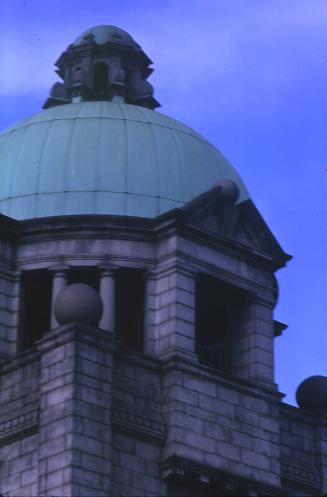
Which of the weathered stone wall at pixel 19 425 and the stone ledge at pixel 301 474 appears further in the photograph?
the stone ledge at pixel 301 474

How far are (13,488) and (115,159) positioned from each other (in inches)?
479

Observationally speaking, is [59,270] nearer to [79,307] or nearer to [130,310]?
[130,310]

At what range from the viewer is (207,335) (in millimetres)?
55125

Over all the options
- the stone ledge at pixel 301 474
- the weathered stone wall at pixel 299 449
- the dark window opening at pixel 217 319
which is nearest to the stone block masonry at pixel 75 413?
the dark window opening at pixel 217 319

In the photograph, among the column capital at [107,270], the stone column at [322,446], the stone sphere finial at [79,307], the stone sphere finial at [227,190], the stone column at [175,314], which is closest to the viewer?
the stone sphere finial at [79,307]

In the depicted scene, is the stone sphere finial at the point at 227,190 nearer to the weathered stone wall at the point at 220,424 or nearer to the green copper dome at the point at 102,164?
the green copper dome at the point at 102,164

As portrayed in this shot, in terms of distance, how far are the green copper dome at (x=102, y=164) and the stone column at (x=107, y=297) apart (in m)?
2.24

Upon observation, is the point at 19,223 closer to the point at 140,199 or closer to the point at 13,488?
the point at 140,199

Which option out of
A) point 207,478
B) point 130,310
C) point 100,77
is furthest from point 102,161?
point 207,478

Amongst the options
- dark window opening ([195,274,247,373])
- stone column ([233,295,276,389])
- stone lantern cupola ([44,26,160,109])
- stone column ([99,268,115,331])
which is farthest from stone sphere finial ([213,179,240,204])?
stone lantern cupola ([44,26,160,109])

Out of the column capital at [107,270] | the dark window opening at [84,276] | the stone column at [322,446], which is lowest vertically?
the stone column at [322,446]

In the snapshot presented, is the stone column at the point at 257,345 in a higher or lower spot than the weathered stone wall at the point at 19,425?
higher

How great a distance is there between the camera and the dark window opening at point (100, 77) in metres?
59.7

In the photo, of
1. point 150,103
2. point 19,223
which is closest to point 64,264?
point 19,223
